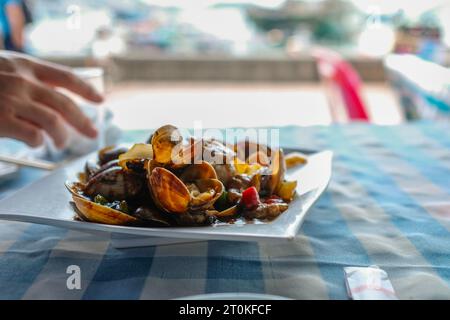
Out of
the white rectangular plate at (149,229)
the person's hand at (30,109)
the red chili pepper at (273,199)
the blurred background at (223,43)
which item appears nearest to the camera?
the white rectangular plate at (149,229)

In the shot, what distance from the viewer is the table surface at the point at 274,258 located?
1.57 feet

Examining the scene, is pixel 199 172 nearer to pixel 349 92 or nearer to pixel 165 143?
pixel 165 143

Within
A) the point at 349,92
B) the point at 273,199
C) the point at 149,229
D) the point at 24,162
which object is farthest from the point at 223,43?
the point at 149,229

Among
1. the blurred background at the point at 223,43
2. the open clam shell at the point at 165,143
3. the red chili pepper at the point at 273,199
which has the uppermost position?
the open clam shell at the point at 165,143

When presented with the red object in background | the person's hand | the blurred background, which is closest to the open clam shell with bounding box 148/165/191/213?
the person's hand

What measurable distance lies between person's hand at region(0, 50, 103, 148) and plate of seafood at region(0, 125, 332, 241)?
127 millimetres

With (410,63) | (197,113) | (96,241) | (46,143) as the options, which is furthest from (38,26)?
(96,241)

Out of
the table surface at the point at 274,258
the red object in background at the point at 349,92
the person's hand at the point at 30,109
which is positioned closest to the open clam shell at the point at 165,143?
the table surface at the point at 274,258

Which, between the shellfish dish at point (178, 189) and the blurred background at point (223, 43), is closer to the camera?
the shellfish dish at point (178, 189)

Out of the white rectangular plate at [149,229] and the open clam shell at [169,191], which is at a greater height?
the open clam shell at [169,191]

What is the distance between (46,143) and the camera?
96 centimetres

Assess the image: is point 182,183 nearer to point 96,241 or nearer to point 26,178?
point 96,241

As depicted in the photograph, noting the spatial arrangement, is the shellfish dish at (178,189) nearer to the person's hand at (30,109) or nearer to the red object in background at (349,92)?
the person's hand at (30,109)
